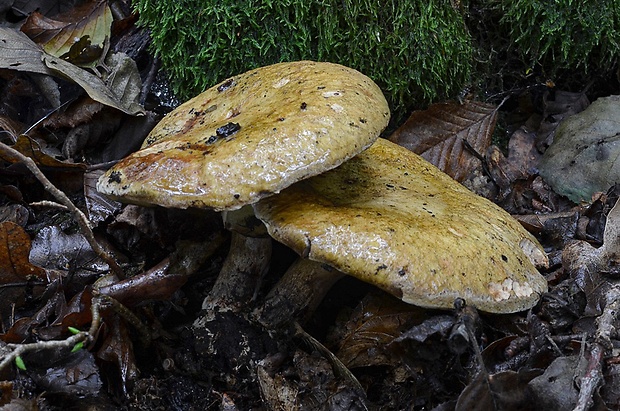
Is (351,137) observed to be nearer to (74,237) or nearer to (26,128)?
(74,237)

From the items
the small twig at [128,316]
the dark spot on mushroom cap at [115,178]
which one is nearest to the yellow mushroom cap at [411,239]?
the dark spot on mushroom cap at [115,178]

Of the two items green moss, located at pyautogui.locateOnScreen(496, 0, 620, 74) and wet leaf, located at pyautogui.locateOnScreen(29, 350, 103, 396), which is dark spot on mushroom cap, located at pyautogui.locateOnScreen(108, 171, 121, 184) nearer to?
wet leaf, located at pyautogui.locateOnScreen(29, 350, 103, 396)

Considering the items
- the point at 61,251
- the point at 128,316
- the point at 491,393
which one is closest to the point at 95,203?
the point at 61,251

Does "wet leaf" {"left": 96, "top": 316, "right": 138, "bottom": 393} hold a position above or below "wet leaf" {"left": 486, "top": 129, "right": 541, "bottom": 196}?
below

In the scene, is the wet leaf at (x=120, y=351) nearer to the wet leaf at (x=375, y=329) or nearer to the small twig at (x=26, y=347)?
the small twig at (x=26, y=347)

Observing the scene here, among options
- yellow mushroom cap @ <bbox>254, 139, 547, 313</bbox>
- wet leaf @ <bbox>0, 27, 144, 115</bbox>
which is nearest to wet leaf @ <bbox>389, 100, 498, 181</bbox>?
yellow mushroom cap @ <bbox>254, 139, 547, 313</bbox>

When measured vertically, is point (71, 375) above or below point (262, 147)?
below

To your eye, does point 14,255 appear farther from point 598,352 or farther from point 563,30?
point 563,30
